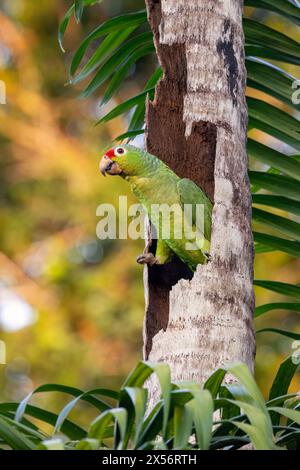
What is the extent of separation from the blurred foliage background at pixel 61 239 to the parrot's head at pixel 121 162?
391 centimetres

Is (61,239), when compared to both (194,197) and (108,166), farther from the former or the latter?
(194,197)

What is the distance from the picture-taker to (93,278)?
6.73 m

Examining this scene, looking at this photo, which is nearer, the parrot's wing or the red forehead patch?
the parrot's wing

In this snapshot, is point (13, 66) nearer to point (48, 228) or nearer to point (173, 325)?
point (48, 228)

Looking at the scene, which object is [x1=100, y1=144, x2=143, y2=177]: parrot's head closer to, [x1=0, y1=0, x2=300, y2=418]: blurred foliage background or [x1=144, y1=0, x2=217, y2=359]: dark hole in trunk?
[x1=144, y1=0, x2=217, y2=359]: dark hole in trunk

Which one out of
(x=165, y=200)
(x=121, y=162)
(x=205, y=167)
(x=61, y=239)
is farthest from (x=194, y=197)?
(x=61, y=239)

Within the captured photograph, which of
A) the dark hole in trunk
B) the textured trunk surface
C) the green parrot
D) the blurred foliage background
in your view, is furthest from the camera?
the blurred foliage background

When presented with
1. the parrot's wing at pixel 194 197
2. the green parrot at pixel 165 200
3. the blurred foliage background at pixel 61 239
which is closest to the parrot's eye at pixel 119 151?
the green parrot at pixel 165 200

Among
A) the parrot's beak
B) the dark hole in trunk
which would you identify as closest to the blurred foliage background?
the parrot's beak

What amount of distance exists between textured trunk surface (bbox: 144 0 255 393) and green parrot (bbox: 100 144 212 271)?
37 mm

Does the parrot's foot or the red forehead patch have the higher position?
the red forehead patch

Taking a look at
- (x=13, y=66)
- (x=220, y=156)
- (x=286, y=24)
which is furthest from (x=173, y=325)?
(x=13, y=66)

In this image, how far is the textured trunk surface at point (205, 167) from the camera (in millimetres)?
1610

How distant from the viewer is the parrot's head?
86.0 inches
